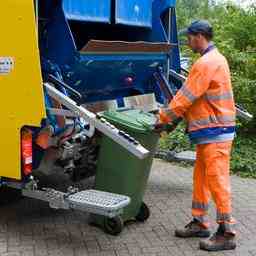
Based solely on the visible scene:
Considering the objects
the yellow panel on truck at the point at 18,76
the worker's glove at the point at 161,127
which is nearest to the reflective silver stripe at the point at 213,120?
the worker's glove at the point at 161,127

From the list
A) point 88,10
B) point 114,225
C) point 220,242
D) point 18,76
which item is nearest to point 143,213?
point 114,225

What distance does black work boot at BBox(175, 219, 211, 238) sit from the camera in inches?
183

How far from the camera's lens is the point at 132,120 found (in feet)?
15.1

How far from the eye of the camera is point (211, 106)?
4.34 m

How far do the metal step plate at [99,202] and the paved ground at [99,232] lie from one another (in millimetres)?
404

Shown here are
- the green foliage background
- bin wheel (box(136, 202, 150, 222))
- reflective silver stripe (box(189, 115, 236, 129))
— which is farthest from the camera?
the green foliage background

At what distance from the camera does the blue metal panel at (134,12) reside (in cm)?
504

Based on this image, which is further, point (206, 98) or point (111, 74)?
point (111, 74)

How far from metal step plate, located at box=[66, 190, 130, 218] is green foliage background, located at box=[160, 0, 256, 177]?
314cm

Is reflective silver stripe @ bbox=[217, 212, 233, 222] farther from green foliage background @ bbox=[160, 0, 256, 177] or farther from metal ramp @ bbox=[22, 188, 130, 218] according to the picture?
green foliage background @ bbox=[160, 0, 256, 177]

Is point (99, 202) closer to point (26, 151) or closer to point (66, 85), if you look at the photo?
point (26, 151)

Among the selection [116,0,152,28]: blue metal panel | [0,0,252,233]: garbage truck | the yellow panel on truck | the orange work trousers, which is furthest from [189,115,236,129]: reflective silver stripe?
[116,0,152,28]: blue metal panel

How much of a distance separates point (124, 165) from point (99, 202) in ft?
1.76

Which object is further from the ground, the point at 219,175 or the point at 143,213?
the point at 219,175
